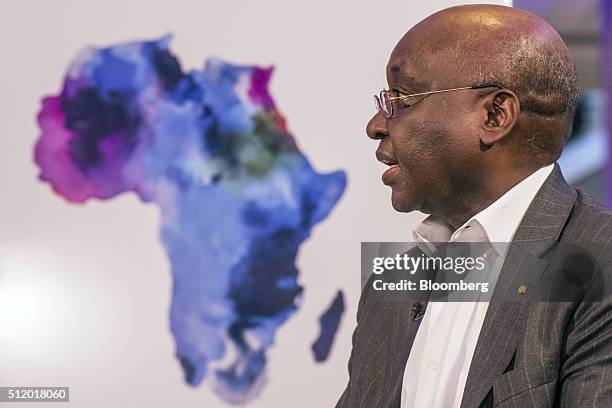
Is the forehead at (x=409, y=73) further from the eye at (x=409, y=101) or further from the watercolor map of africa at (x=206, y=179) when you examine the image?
the watercolor map of africa at (x=206, y=179)

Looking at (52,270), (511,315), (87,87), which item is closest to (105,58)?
(87,87)

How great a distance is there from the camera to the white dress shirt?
4.92 ft

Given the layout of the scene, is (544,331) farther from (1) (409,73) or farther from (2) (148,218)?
(2) (148,218)

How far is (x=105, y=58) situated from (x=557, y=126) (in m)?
1.25

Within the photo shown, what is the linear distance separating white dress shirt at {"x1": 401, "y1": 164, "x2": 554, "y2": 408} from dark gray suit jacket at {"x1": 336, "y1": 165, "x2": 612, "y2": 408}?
31 mm

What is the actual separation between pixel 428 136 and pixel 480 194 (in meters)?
0.15

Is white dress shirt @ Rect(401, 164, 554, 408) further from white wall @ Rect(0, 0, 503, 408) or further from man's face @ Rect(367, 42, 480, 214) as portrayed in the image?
white wall @ Rect(0, 0, 503, 408)

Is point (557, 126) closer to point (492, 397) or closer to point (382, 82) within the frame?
point (492, 397)

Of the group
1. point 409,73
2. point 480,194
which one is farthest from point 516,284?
point 409,73

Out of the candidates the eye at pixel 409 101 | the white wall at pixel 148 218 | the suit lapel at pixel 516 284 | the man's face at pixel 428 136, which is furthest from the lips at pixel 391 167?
the white wall at pixel 148 218

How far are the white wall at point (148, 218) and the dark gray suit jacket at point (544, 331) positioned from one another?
2.11ft

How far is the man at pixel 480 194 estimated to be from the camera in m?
1.42

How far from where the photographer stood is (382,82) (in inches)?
90.9

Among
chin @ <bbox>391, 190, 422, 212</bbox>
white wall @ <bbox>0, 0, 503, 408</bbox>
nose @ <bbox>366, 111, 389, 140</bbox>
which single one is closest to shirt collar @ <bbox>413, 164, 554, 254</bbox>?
chin @ <bbox>391, 190, 422, 212</bbox>
